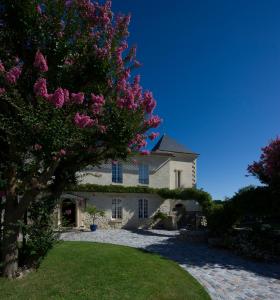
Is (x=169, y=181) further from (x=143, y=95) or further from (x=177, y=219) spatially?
(x=143, y=95)

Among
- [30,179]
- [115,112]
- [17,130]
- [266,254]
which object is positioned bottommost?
[266,254]

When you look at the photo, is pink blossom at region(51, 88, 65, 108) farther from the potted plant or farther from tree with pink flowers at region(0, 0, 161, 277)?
the potted plant

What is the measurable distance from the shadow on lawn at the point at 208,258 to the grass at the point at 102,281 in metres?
2.12

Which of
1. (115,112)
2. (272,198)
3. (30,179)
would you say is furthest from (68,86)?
(272,198)

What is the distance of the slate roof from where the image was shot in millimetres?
30227

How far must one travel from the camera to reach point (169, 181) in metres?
28.9

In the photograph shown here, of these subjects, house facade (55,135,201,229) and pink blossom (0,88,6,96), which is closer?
pink blossom (0,88,6,96)

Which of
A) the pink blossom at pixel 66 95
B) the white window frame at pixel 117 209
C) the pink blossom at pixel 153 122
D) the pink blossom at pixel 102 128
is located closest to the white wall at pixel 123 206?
the white window frame at pixel 117 209

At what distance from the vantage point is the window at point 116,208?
26.5 metres

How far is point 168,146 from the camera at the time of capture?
30.8 metres

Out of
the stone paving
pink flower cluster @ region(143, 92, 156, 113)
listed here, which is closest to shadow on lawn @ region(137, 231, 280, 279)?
the stone paving

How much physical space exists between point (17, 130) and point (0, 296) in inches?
148

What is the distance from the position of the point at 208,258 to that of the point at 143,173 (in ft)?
48.9

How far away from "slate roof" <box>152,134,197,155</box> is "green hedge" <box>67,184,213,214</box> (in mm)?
4388
